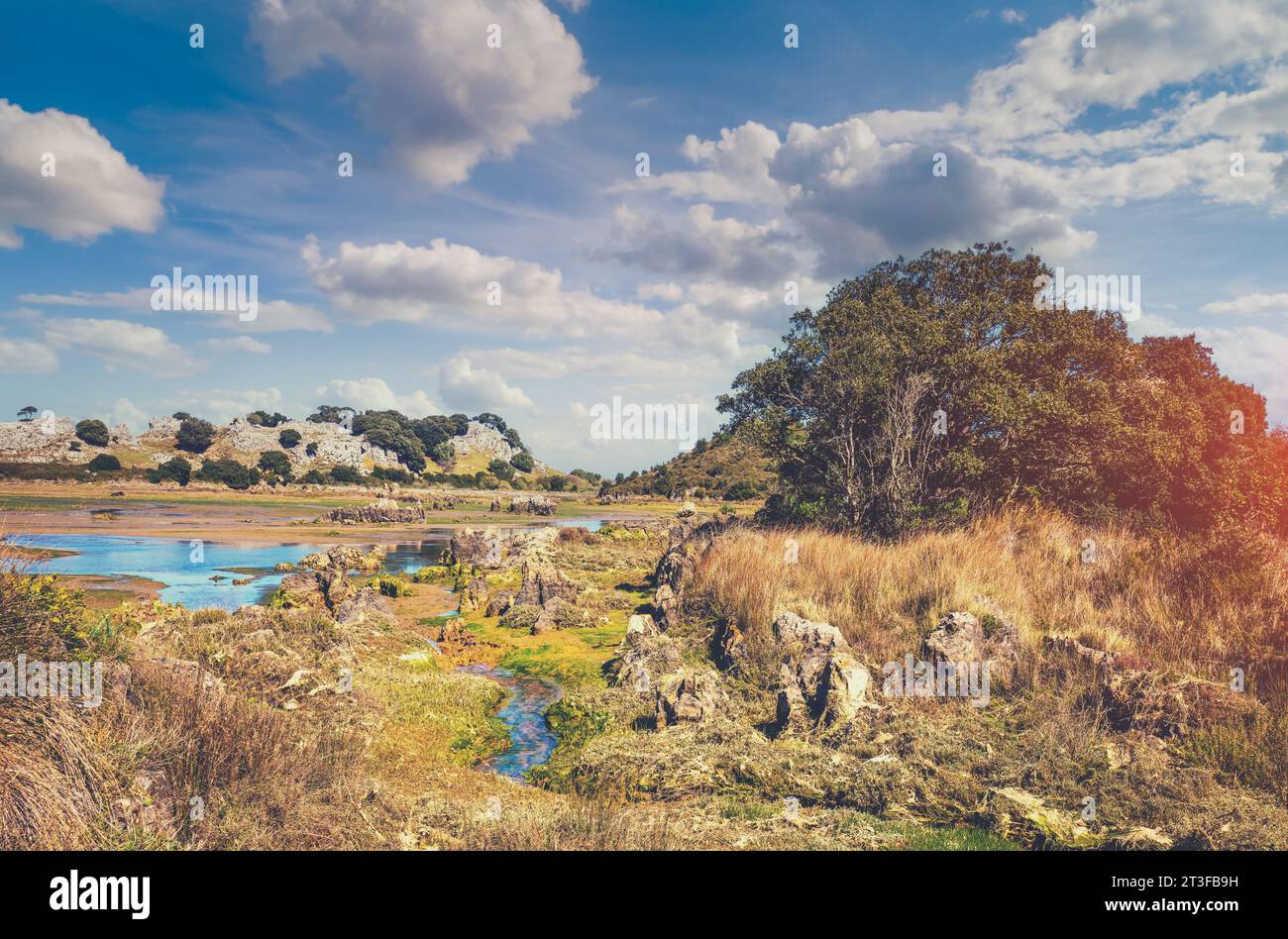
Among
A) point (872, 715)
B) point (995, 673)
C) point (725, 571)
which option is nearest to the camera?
point (872, 715)

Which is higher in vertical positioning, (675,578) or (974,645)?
(974,645)

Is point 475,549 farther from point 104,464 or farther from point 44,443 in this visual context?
point 44,443

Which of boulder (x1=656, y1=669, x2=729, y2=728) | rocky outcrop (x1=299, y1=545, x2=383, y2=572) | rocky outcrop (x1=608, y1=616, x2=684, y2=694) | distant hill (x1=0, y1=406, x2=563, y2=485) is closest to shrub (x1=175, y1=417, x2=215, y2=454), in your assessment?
distant hill (x1=0, y1=406, x2=563, y2=485)

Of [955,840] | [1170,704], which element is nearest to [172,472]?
[955,840]

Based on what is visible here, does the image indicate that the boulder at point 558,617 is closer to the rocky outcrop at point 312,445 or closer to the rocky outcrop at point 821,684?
the rocky outcrop at point 821,684

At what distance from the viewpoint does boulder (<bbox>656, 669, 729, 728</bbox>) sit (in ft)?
35.1

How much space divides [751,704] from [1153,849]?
5742 millimetres

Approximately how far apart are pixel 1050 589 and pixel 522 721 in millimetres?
10676

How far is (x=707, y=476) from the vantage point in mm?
98062

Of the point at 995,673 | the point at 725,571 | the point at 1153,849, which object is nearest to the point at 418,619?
the point at 725,571

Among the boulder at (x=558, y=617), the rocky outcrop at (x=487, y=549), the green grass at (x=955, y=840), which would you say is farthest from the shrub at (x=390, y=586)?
the green grass at (x=955, y=840)

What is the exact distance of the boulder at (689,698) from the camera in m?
10.7

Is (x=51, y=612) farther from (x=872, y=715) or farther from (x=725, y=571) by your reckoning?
(x=725, y=571)
